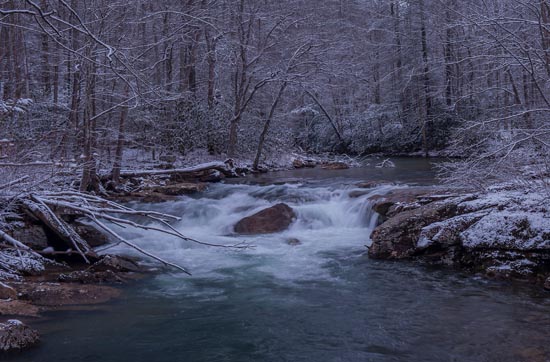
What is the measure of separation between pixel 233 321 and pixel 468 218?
4.31 meters

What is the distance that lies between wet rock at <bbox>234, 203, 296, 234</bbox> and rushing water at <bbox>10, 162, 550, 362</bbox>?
102 centimetres

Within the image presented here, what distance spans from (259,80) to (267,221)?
8.90 meters

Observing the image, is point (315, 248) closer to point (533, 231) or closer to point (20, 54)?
point (533, 231)

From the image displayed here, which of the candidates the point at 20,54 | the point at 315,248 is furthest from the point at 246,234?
the point at 20,54

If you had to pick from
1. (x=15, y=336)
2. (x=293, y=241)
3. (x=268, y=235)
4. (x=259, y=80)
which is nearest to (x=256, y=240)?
(x=268, y=235)

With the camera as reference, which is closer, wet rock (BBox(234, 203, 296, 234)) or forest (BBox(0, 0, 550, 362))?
forest (BBox(0, 0, 550, 362))

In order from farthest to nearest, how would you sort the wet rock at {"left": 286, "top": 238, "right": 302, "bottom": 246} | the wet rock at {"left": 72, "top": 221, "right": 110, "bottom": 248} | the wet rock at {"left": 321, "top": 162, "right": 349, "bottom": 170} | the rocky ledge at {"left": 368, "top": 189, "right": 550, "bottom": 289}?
the wet rock at {"left": 321, "top": 162, "right": 349, "bottom": 170}
the wet rock at {"left": 286, "top": 238, "right": 302, "bottom": 246}
the wet rock at {"left": 72, "top": 221, "right": 110, "bottom": 248}
the rocky ledge at {"left": 368, "top": 189, "right": 550, "bottom": 289}

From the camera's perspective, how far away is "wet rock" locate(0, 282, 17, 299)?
588 cm

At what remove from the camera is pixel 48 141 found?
25.7 feet

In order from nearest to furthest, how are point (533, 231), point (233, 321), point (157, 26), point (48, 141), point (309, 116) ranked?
1. point (233, 321)
2. point (533, 231)
3. point (48, 141)
4. point (157, 26)
5. point (309, 116)

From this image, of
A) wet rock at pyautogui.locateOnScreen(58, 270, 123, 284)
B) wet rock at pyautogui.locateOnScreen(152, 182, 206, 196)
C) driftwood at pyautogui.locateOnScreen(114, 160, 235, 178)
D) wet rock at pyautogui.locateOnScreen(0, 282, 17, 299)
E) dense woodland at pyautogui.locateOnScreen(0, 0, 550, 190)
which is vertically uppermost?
dense woodland at pyautogui.locateOnScreen(0, 0, 550, 190)

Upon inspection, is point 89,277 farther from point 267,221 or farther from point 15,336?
point 267,221

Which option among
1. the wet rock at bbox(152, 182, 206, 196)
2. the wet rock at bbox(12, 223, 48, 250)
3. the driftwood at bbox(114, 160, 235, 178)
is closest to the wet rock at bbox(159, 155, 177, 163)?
the driftwood at bbox(114, 160, 235, 178)

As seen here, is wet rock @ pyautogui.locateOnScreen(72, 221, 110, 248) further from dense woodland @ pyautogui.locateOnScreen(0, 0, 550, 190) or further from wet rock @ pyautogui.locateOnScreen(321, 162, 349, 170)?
wet rock @ pyautogui.locateOnScreen(321, 162, 349, 170)
